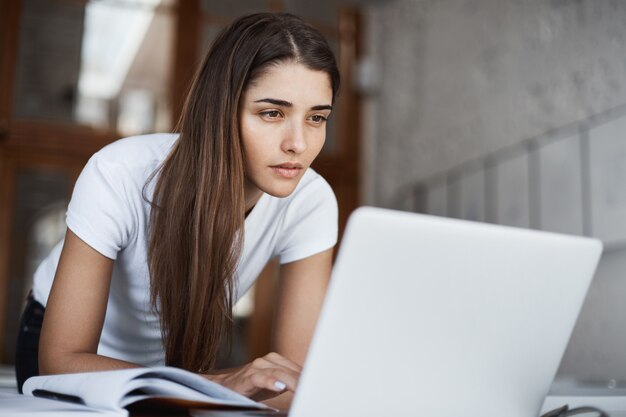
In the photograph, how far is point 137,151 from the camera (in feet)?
3.59

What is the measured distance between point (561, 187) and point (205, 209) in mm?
1914

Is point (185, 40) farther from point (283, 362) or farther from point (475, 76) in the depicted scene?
point (283, 362)

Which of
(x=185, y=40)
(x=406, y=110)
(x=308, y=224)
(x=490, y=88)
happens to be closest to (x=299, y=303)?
(x=308, y=224)

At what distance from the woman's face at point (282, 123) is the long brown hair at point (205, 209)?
17 mm

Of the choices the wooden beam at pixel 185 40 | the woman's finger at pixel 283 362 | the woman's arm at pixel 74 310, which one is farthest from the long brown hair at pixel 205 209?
the wooden beam at pixel 185 40

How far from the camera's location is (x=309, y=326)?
1211 millimetres

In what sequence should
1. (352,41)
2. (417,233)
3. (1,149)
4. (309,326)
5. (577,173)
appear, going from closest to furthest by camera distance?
(417,233) < (309,326) < (577,173) < (1,149) < (352,41)

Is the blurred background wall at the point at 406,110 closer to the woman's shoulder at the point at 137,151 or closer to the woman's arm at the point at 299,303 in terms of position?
the woman's arm at the point at 299,303

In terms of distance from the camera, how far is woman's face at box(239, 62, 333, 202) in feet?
3.46

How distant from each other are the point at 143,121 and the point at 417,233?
3750mm

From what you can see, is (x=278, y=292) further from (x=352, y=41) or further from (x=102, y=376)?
(x=352, y=41)

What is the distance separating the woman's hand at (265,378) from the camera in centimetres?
68

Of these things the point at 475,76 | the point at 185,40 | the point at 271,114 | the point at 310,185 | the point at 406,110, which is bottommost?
the point at 310,185

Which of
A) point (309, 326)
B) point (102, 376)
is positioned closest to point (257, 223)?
point (309, 326)
